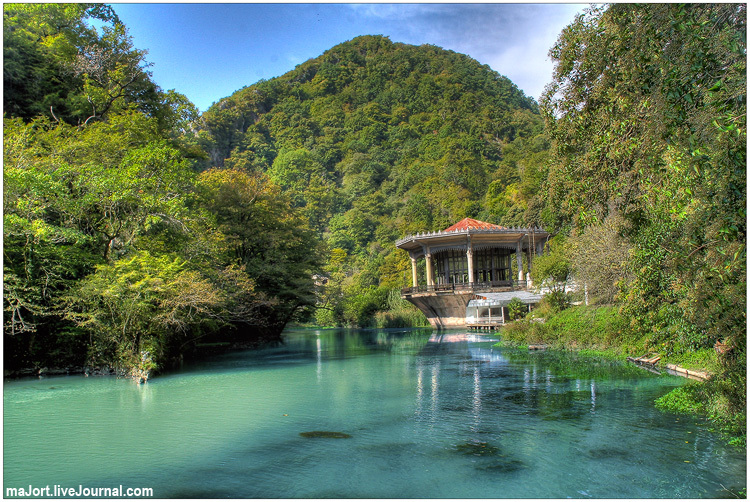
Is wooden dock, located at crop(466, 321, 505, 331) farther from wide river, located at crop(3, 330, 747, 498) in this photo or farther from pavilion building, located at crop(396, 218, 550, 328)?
wide river, located at crop(3, 330, 747, 498)

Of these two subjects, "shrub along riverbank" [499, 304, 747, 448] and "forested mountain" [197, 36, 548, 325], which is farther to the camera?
"forested mountain" [197, 36, 548, 325]

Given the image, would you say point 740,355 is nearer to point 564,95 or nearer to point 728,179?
point 728,179

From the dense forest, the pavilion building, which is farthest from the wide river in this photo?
the pavilion building

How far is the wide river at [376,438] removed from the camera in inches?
225

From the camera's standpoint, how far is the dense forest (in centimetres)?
539

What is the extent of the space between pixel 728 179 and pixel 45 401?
1224cm

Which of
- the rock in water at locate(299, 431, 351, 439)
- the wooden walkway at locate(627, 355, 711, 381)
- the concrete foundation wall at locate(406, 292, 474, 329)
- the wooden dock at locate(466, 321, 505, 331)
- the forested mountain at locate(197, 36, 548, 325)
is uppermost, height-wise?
the forested mountain at locate(197, 36, 548, 325)

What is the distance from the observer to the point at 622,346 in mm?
15062

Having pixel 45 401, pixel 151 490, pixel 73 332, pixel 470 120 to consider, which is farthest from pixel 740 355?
pixel 470 120

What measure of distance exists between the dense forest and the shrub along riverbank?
0.12 m

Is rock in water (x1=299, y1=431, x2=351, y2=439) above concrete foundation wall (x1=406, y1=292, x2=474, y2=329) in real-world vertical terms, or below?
below

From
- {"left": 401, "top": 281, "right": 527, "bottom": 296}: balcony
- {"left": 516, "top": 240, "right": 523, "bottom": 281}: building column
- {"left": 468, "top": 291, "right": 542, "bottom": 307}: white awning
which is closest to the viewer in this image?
{"left": 468, "top": 291, "right": 542, "bottom": 307}: white awning

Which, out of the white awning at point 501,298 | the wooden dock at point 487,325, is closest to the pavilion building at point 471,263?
the white awning at point 501,298

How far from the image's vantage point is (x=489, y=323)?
30.2 m
